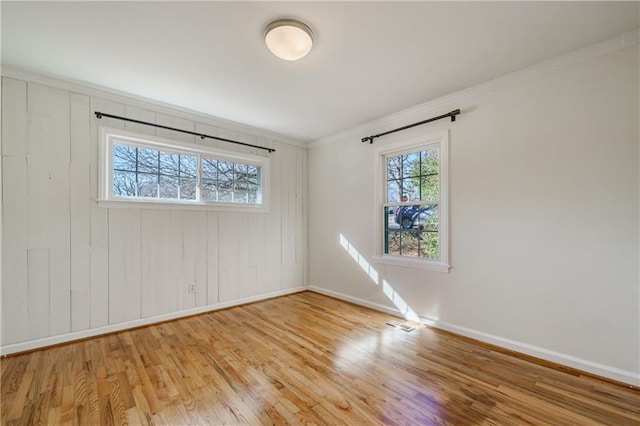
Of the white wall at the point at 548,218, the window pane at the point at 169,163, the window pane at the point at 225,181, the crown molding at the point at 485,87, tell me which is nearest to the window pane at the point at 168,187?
the window pane at the point at 169,163

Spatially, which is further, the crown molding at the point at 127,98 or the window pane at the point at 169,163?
the window pane at the point at 169,163

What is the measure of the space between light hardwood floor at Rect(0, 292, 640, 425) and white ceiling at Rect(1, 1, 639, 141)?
8.64 feet

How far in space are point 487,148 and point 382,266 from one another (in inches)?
74.4

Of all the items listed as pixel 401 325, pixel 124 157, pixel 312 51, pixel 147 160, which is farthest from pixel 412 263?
pixel 124 157

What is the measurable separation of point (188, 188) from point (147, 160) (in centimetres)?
56

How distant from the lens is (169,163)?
138 inches

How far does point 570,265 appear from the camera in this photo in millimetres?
2305

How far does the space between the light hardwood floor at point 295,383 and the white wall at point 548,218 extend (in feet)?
1.02

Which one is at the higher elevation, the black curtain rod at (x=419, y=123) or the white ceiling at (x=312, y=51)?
the white ceiling at (x=312, y=51)

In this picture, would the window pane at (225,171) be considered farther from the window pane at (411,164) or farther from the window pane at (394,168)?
the window pane at (411,164)

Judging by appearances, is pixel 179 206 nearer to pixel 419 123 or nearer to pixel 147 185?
pixel 147 185

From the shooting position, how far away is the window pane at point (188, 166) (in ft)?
11.8

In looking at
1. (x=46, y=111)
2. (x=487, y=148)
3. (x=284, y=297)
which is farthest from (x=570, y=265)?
(x=46, y=111)

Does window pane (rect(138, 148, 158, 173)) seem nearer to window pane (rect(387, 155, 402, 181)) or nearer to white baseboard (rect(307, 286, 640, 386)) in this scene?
window pane (rect(387, 155, 402, 181))
